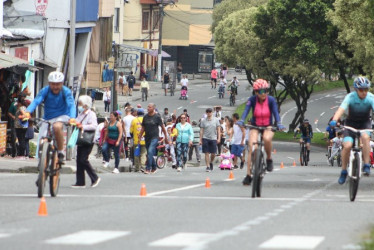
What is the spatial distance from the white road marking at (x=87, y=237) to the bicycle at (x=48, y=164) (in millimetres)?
4273

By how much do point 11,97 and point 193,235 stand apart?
63.8ft

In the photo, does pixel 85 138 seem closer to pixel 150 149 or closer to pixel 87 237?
pixel 87 237

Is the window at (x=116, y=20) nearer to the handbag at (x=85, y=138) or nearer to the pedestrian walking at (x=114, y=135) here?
the pedestrian walking at (x=114, y=135)

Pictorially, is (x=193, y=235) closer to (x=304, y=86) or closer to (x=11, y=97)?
(x=11, y=97)

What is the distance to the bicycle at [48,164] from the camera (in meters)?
15.7

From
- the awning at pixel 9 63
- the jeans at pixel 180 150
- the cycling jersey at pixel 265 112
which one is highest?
the awning at pixel 9 63

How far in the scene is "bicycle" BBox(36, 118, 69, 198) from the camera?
51.6 ft

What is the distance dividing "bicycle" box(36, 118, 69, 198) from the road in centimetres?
26

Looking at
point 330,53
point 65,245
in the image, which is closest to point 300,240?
point 65,245

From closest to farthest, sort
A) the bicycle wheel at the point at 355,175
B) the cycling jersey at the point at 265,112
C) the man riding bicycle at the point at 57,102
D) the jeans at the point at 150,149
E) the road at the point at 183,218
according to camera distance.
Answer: the road at the point at 183,218
the bicycle wheel at the point at 355,175
the man riding bicycle at the point at 57,102
the cycling jersey at the point at 265,112
the jeans at the point at 150,149

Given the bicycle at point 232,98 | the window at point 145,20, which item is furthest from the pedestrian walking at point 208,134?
the window at point 145,20

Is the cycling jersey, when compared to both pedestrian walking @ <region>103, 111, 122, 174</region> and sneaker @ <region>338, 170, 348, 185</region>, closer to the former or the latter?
sneaker @ <region>338, 170, 348, 185</region>

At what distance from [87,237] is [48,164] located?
503 centimetres

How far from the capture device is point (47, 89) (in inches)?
656
